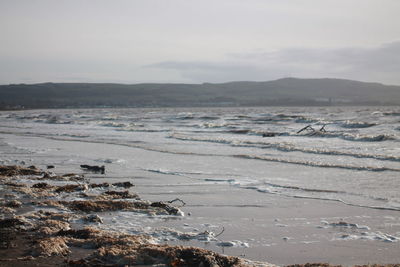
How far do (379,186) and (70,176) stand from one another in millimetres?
7135

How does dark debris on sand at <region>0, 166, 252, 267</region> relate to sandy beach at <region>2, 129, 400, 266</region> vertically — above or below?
above

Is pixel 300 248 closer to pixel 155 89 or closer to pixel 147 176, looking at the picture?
pixel 147 176

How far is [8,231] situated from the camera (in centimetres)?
592

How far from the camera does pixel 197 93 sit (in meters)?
180

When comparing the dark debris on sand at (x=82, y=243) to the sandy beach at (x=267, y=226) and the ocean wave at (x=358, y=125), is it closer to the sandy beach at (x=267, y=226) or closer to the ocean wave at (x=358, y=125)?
the sandy beach at (x=267, y=226)

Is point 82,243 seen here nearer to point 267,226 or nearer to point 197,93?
point 267,226

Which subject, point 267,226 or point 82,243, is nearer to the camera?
point 82,243

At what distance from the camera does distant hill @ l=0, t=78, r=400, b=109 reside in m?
155

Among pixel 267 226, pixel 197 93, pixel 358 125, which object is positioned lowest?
pixel 267 226

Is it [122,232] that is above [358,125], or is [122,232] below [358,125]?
below

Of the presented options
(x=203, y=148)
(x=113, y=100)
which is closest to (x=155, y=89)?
(x=113, y=100)

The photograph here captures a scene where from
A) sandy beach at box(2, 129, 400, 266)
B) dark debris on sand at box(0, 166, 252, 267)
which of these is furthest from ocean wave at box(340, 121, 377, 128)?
dark debris on sand at box(0, 166, 252, 267)

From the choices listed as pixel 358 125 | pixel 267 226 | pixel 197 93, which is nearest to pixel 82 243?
pixel 267 226

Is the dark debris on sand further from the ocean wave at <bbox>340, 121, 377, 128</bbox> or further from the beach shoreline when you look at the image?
the ocean wave at <bbox>340, 121, 377, 128</bbox>
